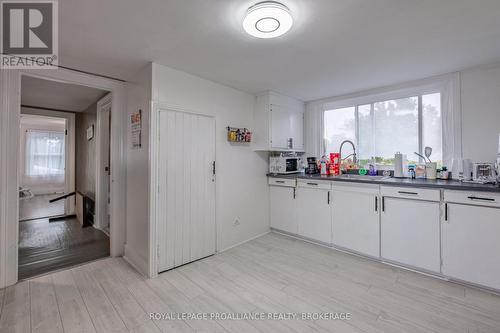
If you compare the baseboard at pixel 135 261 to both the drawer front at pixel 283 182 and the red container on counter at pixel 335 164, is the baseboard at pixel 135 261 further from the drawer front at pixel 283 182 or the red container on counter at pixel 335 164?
the red container on counter at pixel 335 164

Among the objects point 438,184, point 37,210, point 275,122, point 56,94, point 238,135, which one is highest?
point 56,94

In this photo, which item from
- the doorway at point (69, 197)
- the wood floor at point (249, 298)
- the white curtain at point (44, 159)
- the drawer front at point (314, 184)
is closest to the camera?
the wood floor at point (249, 298)

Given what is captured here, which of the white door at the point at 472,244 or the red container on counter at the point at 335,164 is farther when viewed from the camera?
the red container on counter at the point at 335,164

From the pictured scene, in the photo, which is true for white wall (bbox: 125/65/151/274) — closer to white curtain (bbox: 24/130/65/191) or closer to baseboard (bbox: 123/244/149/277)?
baseboard (bbox: 123/244/149/277)

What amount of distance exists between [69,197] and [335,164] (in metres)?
5.43

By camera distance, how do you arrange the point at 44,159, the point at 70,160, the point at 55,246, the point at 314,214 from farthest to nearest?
the point at 44,159, the point at 70,160, the point at 314,214, the point at 55,246

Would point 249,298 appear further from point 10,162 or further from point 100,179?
point 100,179

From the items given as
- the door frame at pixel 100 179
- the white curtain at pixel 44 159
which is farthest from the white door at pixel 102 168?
the white curtain at pixel 44 159

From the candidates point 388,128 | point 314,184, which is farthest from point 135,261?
point 388,128

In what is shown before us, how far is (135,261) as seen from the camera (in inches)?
97.9

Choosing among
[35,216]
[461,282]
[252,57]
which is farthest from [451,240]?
[35,216]

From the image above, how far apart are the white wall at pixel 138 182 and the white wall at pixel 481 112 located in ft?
12.0

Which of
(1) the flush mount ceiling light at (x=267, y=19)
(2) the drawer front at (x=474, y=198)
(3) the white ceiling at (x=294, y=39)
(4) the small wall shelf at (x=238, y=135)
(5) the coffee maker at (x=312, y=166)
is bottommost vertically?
(2) the drawer front at (x=474, y=198)

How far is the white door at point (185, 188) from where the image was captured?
7.69ft
